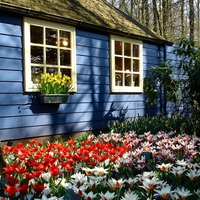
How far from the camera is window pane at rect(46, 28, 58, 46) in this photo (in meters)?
5.51

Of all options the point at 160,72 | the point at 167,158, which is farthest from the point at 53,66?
the point at 167,158

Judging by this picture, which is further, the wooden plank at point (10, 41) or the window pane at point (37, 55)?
the window pane at point (37, 55)

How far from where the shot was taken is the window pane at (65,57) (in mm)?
→ 5719

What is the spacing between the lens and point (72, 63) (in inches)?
229

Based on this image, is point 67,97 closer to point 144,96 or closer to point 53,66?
point 53,66

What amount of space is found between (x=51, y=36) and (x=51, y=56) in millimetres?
368

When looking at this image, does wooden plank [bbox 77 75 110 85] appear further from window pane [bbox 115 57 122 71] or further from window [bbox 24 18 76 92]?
window pane [bbox 115 57 122 71]

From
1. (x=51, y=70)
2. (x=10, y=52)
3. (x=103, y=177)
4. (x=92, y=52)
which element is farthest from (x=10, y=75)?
(x=103, y=177)

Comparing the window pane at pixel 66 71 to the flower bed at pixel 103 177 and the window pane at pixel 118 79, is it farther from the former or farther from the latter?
the flower bed at pixel 103 177

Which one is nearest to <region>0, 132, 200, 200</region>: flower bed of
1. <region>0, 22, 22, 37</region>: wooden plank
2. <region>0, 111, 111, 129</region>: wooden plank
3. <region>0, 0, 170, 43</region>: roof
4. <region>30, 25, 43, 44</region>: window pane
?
<region>0, 111, 111, 129</region>: wooden plank

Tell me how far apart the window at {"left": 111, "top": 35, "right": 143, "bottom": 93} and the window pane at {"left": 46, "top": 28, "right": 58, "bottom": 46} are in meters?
1.53

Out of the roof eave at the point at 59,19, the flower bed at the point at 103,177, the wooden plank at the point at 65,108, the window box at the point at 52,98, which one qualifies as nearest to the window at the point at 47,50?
the roof eave at the point at 59,19

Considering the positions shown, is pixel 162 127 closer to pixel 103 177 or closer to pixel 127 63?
pixel 127 63

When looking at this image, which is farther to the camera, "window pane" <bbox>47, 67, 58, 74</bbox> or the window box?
"window pane" <bbox>47, 67, 58, 74</bbox>
